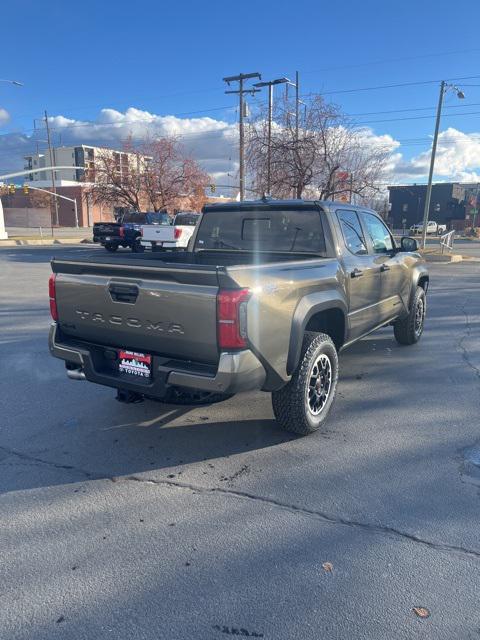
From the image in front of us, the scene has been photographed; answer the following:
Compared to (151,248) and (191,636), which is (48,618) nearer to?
(191,636)

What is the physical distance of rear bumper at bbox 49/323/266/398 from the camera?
3.12 meters

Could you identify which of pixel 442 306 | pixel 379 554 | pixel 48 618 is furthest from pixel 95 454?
pixel 442 306

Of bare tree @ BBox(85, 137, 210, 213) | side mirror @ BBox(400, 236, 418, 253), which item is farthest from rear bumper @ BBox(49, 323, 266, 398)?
bare tree @ BBox(85, 137, 210, 213)

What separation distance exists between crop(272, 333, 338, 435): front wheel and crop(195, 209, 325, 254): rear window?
1081 millimetres

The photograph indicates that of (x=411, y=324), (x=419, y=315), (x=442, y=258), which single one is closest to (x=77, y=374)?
(x=411, y=324)

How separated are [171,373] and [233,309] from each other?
0.66 m

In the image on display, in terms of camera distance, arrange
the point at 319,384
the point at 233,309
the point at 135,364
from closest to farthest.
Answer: the point at 233,309 < the point at 135,364 < the point at 319,384

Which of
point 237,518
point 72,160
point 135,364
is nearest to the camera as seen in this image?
point 237,518

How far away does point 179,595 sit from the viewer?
90.8 inches

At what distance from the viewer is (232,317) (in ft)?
10.0

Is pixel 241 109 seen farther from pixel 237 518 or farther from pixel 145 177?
pixel 237 518

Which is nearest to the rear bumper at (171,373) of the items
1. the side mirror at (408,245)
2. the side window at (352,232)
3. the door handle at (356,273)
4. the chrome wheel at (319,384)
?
the chrome wheel at (319,384)

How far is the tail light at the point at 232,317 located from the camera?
120 inches

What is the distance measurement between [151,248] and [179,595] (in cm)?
1753
